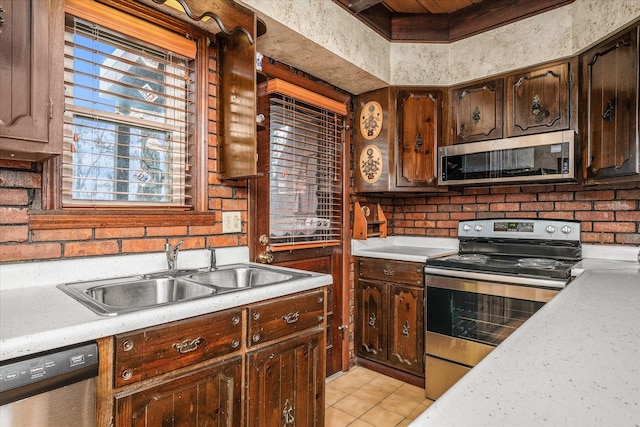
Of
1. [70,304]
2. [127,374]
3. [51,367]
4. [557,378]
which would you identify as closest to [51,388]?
[51,367]

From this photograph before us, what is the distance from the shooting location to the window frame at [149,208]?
4.79 feet

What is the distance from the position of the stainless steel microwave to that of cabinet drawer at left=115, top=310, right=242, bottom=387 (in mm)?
2011

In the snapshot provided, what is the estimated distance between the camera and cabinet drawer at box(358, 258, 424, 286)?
2705mm

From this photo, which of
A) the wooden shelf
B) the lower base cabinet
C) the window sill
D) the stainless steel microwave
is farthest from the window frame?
the stainless steel microwave

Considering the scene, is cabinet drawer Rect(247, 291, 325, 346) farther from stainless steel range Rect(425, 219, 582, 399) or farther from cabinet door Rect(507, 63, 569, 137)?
cabinet door Rect(507, 63, 569, 137)

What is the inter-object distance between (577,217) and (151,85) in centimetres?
285

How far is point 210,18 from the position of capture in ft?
6.04

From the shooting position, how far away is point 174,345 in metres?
1.25

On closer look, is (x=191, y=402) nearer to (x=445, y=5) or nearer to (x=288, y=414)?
(x=288, y=414)

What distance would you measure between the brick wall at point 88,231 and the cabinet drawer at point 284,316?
0.65 meters

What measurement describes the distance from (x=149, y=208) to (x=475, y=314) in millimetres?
2068

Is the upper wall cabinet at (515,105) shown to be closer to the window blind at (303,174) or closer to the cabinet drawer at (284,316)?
the window blind at (303,174)

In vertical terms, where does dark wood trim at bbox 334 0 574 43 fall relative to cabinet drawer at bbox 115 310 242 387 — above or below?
above

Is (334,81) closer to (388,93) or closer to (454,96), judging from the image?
(388,93)
